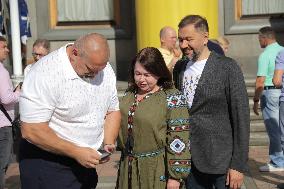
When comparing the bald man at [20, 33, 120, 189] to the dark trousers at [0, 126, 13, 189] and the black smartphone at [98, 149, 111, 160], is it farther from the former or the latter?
the dark trousers at [0, 126, 13, 189]

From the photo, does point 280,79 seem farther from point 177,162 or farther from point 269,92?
point 177,162

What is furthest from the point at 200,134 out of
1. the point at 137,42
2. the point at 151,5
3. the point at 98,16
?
the point at 98,16

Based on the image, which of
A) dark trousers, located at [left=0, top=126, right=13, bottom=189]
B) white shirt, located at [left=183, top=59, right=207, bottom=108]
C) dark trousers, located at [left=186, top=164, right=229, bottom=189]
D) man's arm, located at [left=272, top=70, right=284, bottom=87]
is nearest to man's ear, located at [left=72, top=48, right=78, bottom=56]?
white shirt, located at [left=183, top=59, right=207, bottom=108]

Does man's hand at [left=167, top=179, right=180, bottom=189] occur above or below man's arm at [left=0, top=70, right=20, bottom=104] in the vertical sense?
below

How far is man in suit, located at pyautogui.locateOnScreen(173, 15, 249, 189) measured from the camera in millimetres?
3738

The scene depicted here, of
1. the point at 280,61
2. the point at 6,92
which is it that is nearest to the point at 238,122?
the point at 6,92

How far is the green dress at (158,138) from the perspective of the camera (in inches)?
151

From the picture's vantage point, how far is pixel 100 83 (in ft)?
11.8

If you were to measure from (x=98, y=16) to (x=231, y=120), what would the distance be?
26.0 feet

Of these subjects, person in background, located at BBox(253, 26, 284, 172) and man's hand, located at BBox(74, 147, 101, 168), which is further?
person in background, located at BBox(253, 26, 284, 172)

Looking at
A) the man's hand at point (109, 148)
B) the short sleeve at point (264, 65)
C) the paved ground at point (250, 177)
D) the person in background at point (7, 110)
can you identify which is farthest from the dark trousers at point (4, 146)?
the short sleeve at point (264, 65)

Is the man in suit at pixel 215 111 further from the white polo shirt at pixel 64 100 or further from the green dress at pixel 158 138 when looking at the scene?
the white polo shirt at pixel 64 100

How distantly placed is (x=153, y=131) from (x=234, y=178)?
0.61 metres

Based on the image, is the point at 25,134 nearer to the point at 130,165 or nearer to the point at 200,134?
the point at 130,165
